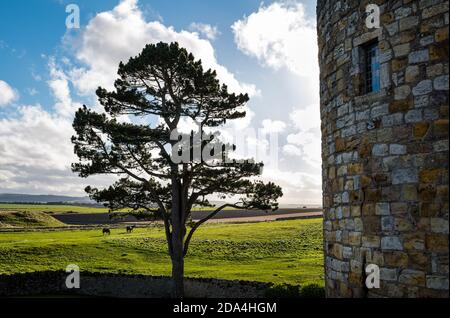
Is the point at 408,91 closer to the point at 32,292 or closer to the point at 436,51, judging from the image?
the point at 436,51

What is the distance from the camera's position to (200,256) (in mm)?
35062

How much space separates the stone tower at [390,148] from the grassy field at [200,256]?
16.9 m

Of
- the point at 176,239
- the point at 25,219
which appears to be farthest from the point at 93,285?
the point at 25,219

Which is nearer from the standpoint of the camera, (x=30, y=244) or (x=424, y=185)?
(x=424, y=185)

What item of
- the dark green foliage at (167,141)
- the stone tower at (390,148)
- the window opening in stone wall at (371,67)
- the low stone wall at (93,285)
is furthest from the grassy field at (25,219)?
the window opening in stone wall at (371,67)

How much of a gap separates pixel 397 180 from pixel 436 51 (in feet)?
6.62

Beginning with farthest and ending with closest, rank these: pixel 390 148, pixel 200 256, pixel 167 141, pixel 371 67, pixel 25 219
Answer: pixel 25 219
pixel 200 256
pixel 167 141
pixel 371 67
pixel 390 148

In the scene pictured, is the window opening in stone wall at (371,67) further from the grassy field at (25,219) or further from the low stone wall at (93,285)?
the grassy field at (25,219)

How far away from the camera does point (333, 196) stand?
830 centimetres

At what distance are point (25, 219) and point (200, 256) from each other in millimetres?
40697

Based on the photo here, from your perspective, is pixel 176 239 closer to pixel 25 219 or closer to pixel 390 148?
pixel 390 148

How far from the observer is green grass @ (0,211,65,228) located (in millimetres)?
61775

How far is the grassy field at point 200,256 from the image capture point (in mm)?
27855
